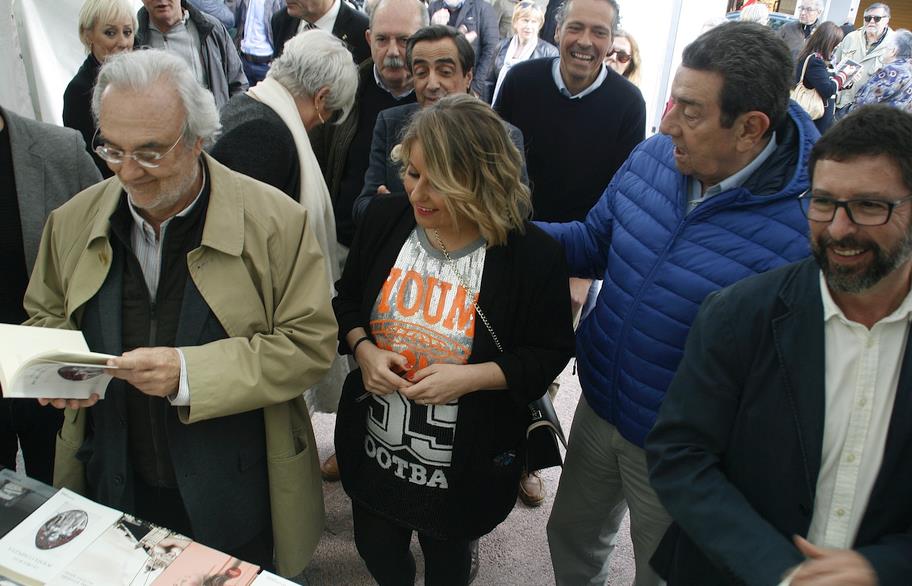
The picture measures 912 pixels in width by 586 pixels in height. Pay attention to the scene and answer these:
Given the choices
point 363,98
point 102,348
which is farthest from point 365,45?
point 102,348

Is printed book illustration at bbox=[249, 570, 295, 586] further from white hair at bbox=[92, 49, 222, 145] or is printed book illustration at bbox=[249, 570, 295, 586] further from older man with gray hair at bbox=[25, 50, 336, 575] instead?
white hair at bbox=[92, 49, 222, 145]

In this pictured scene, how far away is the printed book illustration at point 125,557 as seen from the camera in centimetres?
120

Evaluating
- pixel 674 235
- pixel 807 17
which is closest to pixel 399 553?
pixel 674 235

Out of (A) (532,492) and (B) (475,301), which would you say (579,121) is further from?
(A) (532,492)

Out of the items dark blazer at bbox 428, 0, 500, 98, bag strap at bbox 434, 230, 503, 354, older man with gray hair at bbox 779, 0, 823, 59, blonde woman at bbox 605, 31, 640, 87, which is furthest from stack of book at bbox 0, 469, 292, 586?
older man with gray hair at bbox 779, 0, 823, 59

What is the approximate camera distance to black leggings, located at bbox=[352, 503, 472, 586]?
178cm

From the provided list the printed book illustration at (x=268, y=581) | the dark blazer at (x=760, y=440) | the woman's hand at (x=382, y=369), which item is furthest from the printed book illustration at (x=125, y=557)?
the dark blazer at (x=760, y=440)

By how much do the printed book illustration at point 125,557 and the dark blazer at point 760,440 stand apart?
3.44 ft

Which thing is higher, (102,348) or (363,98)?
(363,98)

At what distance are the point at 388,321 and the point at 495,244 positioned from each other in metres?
0.36

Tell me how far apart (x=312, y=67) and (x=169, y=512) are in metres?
1.46

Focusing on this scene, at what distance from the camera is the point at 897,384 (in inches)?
43.9

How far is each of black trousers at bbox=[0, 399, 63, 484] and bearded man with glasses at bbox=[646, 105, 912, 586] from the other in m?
1.87

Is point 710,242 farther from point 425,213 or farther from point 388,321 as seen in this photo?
point 388,321
